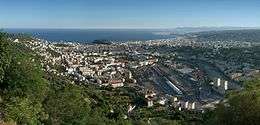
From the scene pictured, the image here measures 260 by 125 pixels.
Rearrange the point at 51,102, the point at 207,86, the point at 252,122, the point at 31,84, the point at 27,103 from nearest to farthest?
1. the point at 252,122
2. the point at 27,103
3. the point at 31,84
4. the point at 51,102
5. the point at 207,86

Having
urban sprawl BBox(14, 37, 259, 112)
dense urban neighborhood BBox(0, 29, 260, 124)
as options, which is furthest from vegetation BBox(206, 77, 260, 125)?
urban sprawl BBox(14, 37, 259, 112)

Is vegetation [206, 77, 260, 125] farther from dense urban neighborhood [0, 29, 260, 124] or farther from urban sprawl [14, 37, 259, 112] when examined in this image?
urban sprawl [14, 37, 259, 112]

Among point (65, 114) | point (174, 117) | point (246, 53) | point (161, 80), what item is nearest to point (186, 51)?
point (246, 53)

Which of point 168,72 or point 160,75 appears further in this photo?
point 168,72

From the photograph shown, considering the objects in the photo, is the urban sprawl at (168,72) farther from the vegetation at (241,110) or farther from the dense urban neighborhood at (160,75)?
the vegetation at (241,110)

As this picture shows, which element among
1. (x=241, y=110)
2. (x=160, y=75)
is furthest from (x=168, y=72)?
(x=241, y=110)

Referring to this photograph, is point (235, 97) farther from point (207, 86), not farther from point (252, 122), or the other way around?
point (207, 86)

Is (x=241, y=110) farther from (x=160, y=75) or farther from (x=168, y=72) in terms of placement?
(x=168, y=72)

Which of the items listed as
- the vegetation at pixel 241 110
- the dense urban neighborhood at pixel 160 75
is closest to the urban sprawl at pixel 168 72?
the dense urban neighborhood at pixel 160 75

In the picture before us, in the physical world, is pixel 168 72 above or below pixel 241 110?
below

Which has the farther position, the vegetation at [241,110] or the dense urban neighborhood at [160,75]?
the dense urban neighborhood at [160,75]

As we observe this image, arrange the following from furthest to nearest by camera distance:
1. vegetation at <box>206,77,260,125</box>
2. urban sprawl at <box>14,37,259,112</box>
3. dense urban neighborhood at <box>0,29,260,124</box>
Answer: urban sprawl at <box>14,37,259,112</box> → dense urban neighborhood at <box>0,29,260,124</box> → vegetation at <box>206,77,260,125</box>
